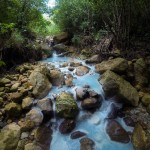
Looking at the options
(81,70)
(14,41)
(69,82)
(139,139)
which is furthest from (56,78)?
(139,139)

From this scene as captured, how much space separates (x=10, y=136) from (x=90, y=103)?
1691mm

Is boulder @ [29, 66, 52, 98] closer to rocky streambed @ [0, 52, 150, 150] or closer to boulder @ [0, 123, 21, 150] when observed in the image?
rocky streambed @ [0, 52, 150, 150]

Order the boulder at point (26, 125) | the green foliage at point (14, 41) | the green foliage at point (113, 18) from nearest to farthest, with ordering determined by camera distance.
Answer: the boulder at point (26, 125) → the green foliage at point (14, 41) → the green foliage at point (113, 18)

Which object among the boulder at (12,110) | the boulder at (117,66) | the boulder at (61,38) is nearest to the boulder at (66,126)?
the boulder at (12,110)

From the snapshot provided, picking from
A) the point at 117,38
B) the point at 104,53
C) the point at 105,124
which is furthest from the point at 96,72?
the point at 105,124

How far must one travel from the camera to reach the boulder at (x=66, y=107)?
13.1ft

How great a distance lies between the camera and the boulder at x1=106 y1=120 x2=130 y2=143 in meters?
3.63

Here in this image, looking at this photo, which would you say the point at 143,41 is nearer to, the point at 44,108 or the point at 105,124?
the point at 105,124

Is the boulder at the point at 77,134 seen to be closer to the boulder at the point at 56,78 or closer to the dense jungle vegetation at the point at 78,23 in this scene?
the boulder at the point at 56,78

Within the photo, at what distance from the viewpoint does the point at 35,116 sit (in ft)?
13.0

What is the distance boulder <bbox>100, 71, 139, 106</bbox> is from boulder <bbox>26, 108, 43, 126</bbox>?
159cm

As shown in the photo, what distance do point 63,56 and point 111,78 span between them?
3.38 metres

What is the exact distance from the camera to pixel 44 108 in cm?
406

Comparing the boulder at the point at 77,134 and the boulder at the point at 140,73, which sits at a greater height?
the boulder at the point at 140,73
